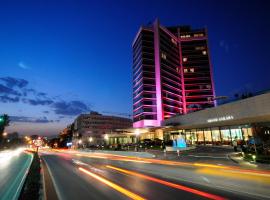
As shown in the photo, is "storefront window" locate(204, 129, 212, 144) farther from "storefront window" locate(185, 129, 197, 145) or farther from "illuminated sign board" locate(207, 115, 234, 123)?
"illuminated sign board" locate(207, 115, 234, 123)

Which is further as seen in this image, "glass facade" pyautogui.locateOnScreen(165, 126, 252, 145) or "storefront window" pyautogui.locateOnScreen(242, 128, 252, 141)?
"glass facade" pyautogui.locateOnScreen(165, 126, 252, 145)

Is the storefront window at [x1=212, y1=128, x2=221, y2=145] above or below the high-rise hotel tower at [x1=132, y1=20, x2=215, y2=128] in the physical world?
below

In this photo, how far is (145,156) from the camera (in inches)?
1362

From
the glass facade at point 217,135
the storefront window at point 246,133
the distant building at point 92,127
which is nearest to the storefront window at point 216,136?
the glass facade at point 217,135

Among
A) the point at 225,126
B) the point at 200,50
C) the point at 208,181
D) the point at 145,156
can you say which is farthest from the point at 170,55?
the point at 208,181

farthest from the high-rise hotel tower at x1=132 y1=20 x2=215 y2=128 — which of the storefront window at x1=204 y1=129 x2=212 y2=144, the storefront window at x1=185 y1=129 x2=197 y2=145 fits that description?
the storefront window at x1=204 y1=129 x2=212 y2=144

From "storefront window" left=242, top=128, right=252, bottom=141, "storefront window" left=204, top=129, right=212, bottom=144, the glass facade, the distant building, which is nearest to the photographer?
"storefront window" left=242, top=128, right=252, bottom=141

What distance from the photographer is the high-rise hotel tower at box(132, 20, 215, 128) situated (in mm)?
119375

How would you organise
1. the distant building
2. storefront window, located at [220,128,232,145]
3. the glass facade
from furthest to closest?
1. the distant building
2. storefront window, located at [220,128,232,145]
3. the glass facade

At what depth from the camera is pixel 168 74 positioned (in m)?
129

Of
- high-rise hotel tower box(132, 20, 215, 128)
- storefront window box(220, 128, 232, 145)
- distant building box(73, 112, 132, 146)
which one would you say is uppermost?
high-rise hotel tower box(132, 20, 215, 128)

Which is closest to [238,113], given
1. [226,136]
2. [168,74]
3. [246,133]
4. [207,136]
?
[246,133]

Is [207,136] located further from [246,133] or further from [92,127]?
[92,127]

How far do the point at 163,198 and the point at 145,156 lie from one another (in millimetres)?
24937
